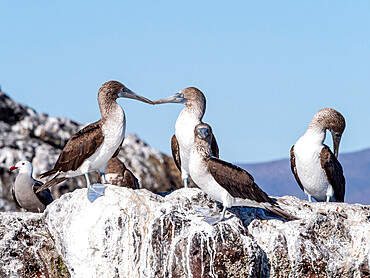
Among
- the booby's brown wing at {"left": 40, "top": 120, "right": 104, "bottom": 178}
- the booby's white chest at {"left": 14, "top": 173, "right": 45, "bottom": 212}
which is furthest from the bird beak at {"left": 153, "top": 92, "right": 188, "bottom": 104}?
the booby's white chest at {"left": 14, "top": 173, "right": 45, "bottom": 212}

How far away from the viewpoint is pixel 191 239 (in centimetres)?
1268

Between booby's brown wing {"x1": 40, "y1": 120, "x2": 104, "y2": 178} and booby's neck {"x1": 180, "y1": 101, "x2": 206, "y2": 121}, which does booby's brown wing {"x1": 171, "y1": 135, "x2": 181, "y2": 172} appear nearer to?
booby's neck {"x1": 180, "y1": 101, "x2": 206, "y2": 121}

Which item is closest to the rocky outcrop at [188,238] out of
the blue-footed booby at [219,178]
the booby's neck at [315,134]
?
the blue-footed booby at [219,178]

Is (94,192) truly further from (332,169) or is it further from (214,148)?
(332,169)

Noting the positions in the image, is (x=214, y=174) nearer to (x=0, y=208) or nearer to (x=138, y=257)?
(x=138, y=257)

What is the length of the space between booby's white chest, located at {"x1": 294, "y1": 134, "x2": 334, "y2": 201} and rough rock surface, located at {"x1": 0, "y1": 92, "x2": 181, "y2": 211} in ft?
32.0

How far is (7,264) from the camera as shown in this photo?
44.3 ft

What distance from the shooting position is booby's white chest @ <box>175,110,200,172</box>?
14.8m

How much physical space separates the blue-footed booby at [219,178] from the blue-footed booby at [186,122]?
1.56 meters

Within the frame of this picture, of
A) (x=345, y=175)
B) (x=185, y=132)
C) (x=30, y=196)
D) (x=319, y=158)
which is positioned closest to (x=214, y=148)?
(x=185, y=132)

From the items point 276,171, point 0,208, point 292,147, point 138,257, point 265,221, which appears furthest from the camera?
point 276,171

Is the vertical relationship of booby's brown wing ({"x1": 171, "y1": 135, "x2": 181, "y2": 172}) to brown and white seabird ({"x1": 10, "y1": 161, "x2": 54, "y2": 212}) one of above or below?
above

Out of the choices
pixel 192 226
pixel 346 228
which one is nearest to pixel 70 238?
pixel 192 226

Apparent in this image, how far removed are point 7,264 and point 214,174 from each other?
3815 mm
